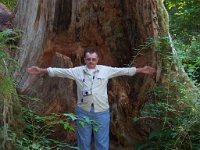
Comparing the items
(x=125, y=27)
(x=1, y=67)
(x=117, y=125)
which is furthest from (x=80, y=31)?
(x=1, y=67)

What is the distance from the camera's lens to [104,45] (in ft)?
22.2

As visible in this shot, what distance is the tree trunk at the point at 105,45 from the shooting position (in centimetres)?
641

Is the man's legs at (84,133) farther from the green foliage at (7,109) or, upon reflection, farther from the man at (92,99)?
the green foliage at (7,109)

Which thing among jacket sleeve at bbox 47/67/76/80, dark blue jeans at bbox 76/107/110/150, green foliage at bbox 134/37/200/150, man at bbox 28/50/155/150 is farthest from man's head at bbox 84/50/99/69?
green foliage at bbox 134/37/200/150

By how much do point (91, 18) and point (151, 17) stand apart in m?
1.06

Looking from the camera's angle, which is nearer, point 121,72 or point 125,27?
point 121,72

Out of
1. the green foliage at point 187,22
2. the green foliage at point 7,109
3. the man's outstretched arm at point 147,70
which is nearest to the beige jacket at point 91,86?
the man's outstretched arm at point 147,70

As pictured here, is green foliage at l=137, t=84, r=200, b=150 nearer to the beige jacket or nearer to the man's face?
the beige jacket

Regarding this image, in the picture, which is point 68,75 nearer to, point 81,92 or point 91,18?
point 81,92

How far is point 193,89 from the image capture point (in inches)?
239

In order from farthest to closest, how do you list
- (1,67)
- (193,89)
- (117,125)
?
Answer: (117,125)
(193,89)
(1,67)

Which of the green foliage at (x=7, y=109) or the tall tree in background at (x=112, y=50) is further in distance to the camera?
the tall tree in background at (x=112, y=50)

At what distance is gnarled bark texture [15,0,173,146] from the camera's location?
253 inches

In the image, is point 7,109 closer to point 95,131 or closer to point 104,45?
point 95,131
